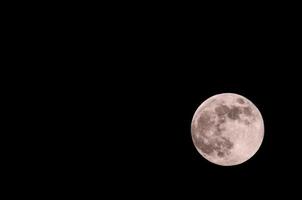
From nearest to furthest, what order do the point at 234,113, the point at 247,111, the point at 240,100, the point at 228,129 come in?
the point at 228,129
the point at 234,113
the point at 247,111
the point at 240,100

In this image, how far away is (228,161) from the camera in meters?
10.5

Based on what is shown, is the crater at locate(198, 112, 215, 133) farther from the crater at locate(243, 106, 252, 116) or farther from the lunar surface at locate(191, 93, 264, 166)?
the crater at locate(243, 106, 252, 116)

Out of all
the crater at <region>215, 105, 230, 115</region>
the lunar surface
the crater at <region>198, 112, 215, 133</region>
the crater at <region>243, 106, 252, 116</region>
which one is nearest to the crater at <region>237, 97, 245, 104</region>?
the lunar surface

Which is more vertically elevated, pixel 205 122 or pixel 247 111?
pixel 247 111

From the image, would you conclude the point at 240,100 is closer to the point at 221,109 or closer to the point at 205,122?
the point at 221,109

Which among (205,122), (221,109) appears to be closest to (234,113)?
(221,109)

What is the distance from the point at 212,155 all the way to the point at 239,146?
0.66 meters

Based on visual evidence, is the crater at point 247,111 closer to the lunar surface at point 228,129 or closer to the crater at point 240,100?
the lunar surface at point 228,129


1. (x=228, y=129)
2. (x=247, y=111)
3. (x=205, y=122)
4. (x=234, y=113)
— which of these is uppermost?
(x=247, y=111)

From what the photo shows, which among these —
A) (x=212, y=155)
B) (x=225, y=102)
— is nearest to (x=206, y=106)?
(x=225, y=102)

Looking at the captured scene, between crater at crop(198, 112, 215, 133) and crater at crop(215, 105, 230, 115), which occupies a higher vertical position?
crater at crop(215, 105, 230, 115)

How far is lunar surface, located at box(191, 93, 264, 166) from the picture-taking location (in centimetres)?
1027

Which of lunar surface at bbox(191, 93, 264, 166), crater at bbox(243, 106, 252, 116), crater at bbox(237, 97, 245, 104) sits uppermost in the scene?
crater at bbox(237, 97, 245, 104)

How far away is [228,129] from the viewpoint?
33.6 ft
